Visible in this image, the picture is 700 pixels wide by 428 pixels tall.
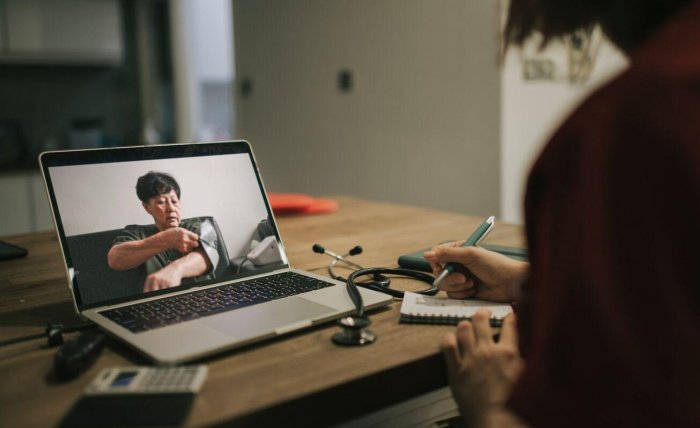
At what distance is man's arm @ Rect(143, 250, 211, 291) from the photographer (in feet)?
3.02

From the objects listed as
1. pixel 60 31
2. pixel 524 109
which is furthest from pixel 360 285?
pixel 60 31

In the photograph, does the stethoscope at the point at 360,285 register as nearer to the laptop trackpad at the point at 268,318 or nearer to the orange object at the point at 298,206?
the laptop trackpad at the point at 268,318

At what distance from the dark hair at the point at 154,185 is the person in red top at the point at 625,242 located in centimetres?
64

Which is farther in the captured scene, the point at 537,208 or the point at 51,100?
the point at 51,100

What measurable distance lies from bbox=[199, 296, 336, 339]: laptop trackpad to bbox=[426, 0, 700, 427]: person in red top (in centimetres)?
34

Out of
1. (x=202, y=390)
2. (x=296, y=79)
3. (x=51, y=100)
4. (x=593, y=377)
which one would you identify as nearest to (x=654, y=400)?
(x=593, y=377)

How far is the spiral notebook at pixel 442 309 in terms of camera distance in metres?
0.86

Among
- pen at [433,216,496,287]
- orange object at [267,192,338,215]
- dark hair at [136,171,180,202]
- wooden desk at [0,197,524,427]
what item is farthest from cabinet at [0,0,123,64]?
pen at [433,216,496,287]

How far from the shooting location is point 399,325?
0.85 m

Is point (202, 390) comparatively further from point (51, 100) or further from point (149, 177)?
point (51, 100)

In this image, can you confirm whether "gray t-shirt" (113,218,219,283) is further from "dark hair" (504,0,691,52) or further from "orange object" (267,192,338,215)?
"orange object" (267,192,338,215)

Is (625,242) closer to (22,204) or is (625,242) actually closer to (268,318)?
(268,318)

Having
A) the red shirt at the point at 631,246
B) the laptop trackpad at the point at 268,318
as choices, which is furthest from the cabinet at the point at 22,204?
the red shirt at the point at 631,246

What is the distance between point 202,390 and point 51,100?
12.7 feet
